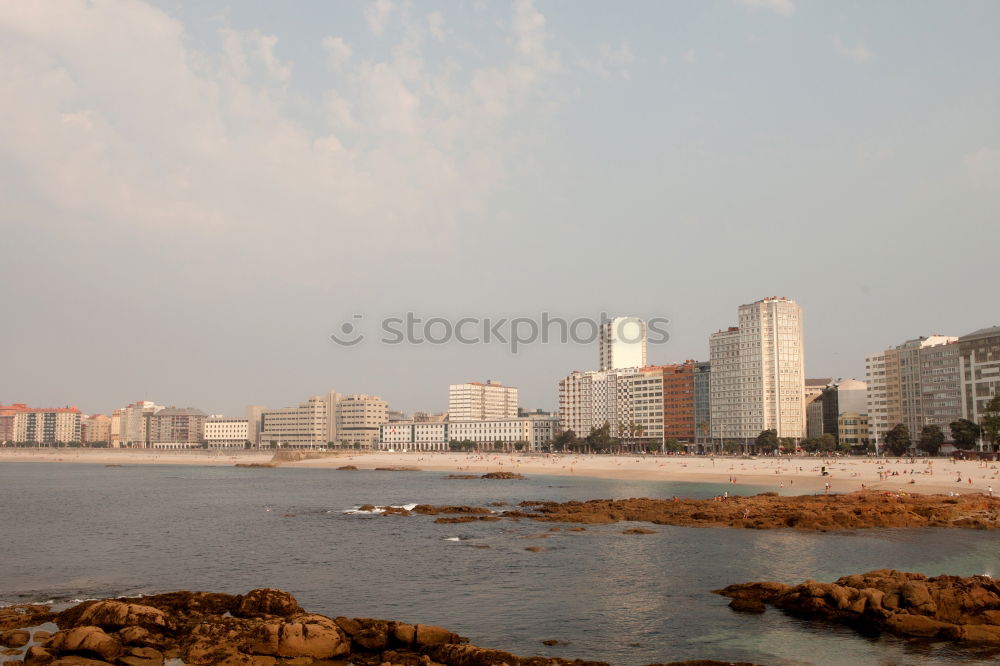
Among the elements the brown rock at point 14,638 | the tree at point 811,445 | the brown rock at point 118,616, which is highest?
the brown rock at point 118,616

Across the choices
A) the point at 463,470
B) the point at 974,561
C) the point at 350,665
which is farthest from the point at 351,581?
the point at 463,470

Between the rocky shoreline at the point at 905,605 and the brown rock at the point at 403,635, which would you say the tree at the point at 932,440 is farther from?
the brown rock at the point at 403,635

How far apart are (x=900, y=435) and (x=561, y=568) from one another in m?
138

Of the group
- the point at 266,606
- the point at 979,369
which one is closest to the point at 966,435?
the point at 979,369

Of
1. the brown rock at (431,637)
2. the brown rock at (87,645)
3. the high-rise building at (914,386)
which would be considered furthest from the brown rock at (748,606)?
the high-rise building at (914,386)

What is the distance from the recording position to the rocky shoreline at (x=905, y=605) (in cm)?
2217

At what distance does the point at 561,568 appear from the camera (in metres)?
34.5

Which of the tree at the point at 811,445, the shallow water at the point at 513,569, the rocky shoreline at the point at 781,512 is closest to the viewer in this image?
the shallow water at the point at 513,569

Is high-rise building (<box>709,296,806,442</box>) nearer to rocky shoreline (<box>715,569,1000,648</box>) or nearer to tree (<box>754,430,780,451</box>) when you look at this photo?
tree (<box>754,430,780,451</box>)

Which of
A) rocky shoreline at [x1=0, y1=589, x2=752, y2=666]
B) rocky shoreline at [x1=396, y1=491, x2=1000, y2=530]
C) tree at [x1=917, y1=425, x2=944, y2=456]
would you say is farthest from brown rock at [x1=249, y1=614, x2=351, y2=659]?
tree at [x1=917, y1=425, x2=944, y2=456]

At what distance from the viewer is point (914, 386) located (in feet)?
578

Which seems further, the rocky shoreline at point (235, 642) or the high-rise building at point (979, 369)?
the high-rise building at point (979, 369)

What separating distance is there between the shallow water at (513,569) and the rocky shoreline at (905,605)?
3.30 feet

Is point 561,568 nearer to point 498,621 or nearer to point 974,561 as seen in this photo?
point 498,621
